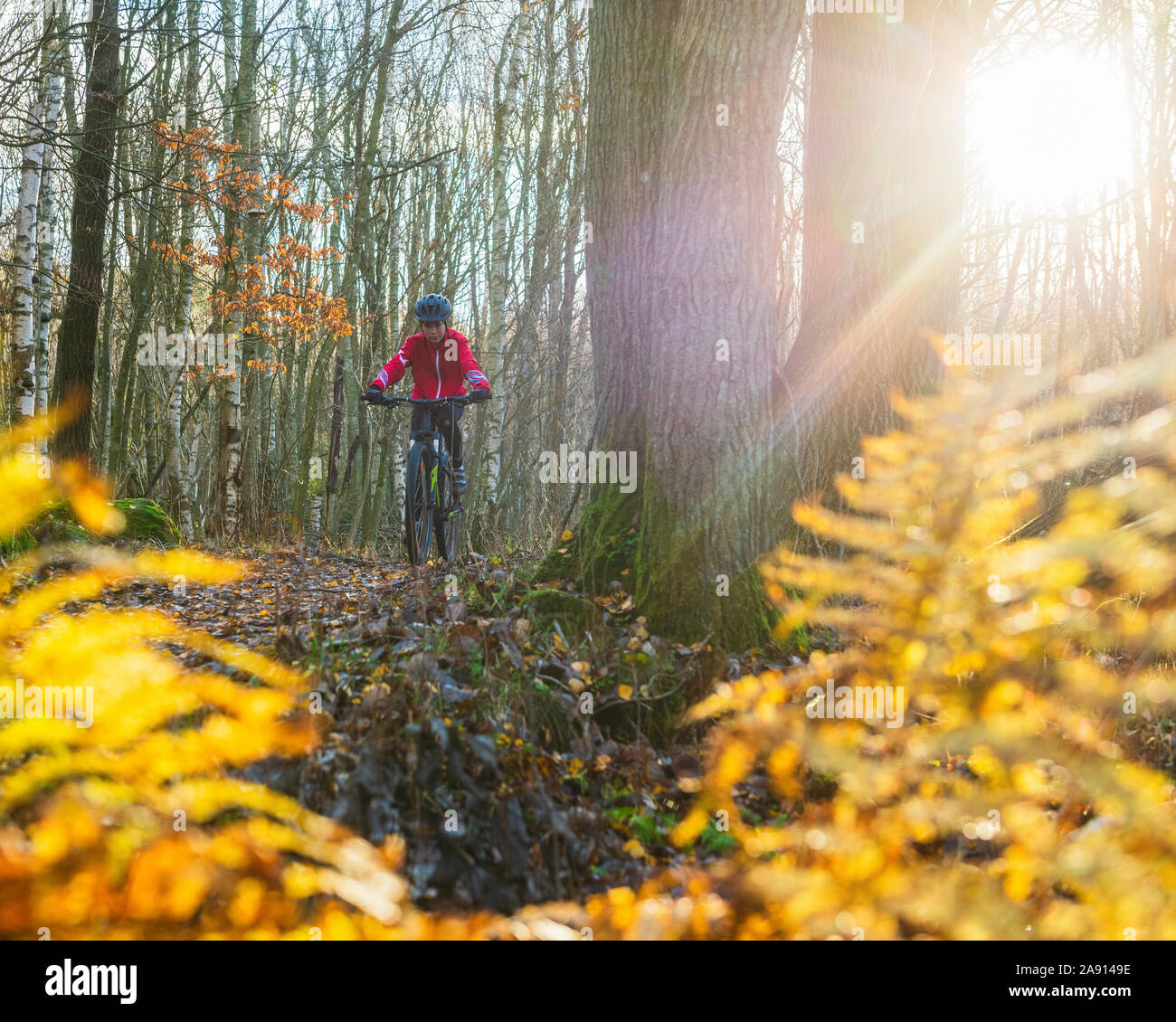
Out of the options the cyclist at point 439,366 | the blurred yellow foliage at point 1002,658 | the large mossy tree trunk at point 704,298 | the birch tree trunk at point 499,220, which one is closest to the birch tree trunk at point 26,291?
the cyclist at point 439,366

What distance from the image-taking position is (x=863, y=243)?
590cm

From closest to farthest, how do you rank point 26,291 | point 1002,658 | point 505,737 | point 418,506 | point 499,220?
point 1002,658
point 505,737
point 418,506
point 26,291
point 499,220

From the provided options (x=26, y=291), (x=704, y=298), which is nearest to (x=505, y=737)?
(x=704, y=298)

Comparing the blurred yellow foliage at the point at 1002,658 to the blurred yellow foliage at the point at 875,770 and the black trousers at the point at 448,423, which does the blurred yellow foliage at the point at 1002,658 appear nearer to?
the blurred yellow foliage at the point at 875,770

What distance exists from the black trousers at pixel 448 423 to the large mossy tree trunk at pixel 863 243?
2837mm

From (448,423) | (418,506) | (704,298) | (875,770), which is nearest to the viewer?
(875,770)

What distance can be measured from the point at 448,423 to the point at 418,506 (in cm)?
79

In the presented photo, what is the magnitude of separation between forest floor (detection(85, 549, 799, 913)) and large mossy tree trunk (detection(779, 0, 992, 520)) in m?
2.48

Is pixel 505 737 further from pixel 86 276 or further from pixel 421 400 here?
pixel 86 276

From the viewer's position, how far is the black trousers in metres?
6.82

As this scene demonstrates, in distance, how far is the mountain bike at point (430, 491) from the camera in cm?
657

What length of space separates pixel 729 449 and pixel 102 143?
900 centimetres
